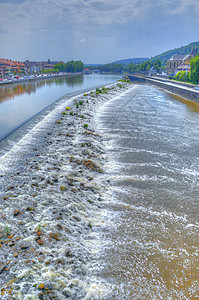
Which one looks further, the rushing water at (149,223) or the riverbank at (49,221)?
the rushing water at (149,223)

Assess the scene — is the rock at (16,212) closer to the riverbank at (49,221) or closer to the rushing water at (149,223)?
the riverbank at (49,221)

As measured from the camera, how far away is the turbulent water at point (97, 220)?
7.48 metres

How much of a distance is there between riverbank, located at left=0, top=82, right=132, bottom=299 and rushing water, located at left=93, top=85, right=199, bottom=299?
837 millimetres

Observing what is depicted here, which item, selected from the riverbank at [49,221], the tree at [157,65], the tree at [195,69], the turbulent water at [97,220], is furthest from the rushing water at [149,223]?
the tree at [157,65]

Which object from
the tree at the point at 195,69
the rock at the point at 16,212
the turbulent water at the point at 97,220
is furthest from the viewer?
the tree at the point at 195,69

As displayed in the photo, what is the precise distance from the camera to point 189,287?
7.61 metres

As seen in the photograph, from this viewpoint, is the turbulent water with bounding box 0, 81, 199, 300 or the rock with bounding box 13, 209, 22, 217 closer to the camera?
the turbulent water with bounding box 0, 81, 199, 300

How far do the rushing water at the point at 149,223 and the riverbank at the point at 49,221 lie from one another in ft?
2.75

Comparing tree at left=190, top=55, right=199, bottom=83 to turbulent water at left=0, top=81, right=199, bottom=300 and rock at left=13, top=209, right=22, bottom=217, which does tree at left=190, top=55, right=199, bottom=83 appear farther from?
rock at left=13, top=209, right=22, bottom=217

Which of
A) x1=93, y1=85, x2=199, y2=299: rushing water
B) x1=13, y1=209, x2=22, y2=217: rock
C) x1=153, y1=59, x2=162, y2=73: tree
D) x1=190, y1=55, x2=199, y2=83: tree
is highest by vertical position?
x1=153, y1=59, x2=162, y2=73: tree

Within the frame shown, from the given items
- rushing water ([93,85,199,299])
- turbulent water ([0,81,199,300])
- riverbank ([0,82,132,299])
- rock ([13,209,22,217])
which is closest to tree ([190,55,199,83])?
rushing water ([93,85,199,299])

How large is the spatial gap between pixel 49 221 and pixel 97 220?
239cm

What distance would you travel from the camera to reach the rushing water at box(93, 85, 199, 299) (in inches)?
306

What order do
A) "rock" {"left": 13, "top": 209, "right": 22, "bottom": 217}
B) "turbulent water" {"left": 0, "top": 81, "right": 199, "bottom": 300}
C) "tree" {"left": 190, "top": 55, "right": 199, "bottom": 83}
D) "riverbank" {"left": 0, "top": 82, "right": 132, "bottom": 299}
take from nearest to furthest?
"riverbank" {"left": 0, "top": 82, "right": 132, "bottom": 299}
"turbulent water" {"left": 0, "top": 81, "right": 199, "bottom": 300}
"rock" {"left": 13, "top": 209, "right": 22, "bottom": 217}
"tree" {"left": 190, "top": 55, "right": 199, "bottom": 83}
